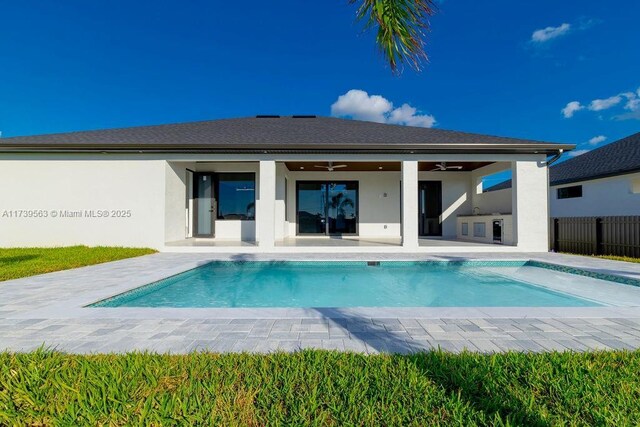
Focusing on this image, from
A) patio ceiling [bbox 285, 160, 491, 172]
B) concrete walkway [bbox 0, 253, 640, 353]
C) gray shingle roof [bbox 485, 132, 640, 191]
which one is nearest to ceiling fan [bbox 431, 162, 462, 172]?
patio ceiling [bbox 285, 160, 491, 172]

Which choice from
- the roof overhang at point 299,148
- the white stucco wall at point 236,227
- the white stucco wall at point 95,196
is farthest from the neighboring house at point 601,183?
the white stucco wall at point 236,227

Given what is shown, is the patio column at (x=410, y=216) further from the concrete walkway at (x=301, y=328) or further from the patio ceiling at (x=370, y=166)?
the concrete walkway at (x=301, y=328)

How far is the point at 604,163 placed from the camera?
1383cm

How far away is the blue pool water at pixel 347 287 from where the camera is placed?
4.77 meters

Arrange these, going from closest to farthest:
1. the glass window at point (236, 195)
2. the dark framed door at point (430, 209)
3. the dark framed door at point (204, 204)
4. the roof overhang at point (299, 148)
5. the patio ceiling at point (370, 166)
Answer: the roof overhang at point (299, 148)
the patio ceiling at point (370, 166)
the dark framed door at point (204, 204)
the glass window at point (236, 195)
the dark framed door at point (430, 209)

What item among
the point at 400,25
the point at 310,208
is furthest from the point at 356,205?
the point at 400,25

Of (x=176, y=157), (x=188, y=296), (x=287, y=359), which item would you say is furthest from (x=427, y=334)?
(x=176, y=157)

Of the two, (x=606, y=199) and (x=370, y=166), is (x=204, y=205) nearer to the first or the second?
(x=370, y=166)

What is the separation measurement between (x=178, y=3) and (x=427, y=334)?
15794mm

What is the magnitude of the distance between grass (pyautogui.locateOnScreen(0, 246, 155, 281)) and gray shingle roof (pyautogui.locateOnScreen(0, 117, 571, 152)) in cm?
322

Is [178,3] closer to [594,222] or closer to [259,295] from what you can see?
[259,295]

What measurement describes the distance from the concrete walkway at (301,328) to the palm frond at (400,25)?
116 inches

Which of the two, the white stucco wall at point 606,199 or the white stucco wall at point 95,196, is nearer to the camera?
the white stucco wall at point 95,196

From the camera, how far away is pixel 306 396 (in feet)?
5.98
